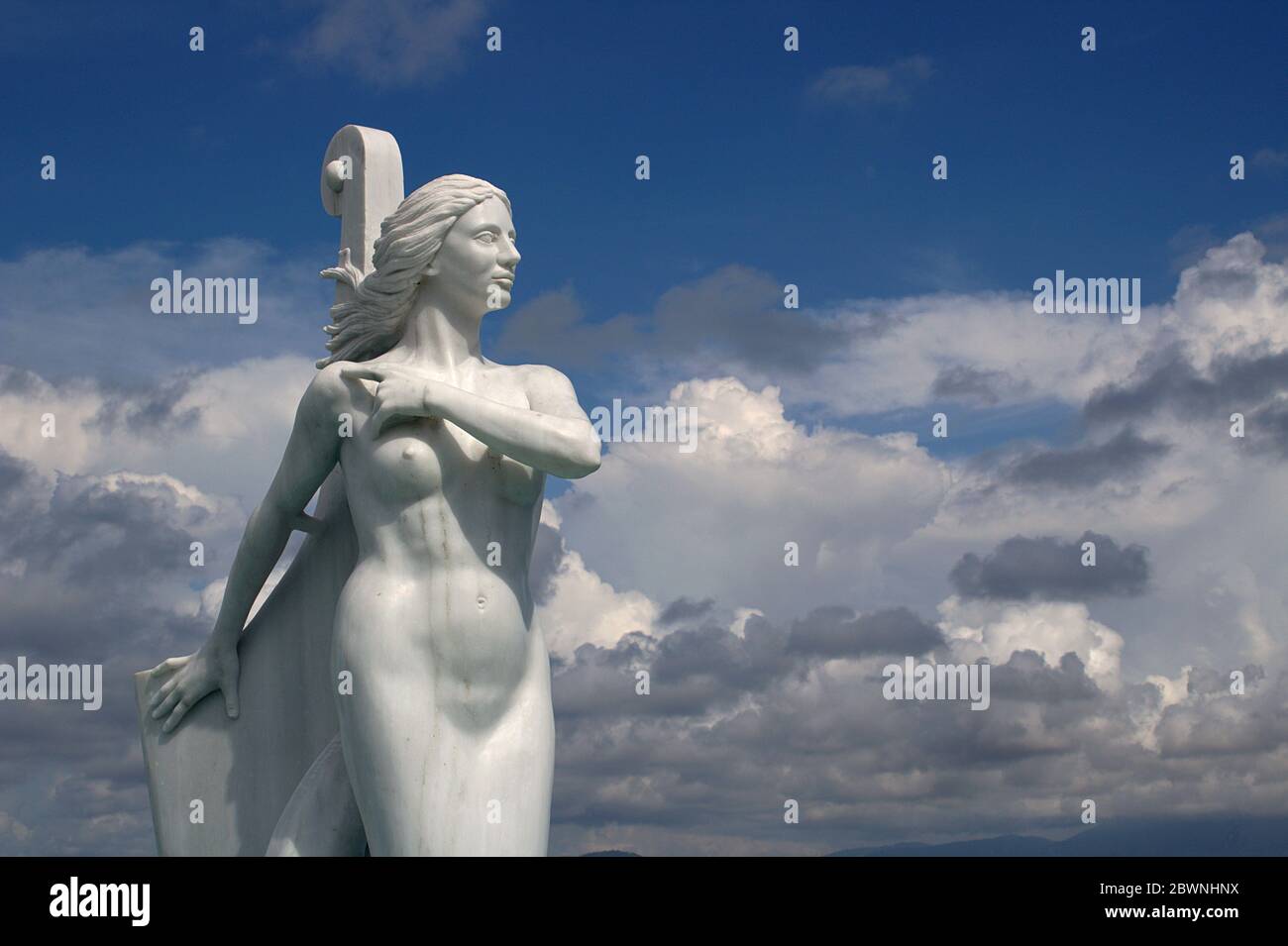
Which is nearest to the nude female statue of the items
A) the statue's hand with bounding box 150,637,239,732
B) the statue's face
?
the statue's face

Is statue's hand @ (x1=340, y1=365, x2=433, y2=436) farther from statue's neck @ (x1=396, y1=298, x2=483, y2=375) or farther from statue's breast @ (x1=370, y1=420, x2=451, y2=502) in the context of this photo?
statue's neck @ (x1=396, y1=298, x2=483, y2=375)

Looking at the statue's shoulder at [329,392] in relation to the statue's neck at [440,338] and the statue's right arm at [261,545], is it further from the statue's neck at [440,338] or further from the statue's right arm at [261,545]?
the statue's neck at [440,338]

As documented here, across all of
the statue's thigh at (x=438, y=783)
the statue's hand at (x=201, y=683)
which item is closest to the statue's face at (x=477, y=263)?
the statue's thigh at (x=438, y=783)

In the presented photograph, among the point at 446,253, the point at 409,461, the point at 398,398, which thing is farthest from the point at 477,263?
the point at 409,461

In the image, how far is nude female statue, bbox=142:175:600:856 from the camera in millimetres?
8688

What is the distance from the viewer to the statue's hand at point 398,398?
8.81m

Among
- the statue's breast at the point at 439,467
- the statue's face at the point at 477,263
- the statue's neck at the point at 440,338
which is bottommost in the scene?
the statue's breast at the point at 439,467

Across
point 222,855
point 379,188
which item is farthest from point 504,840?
point 379,188

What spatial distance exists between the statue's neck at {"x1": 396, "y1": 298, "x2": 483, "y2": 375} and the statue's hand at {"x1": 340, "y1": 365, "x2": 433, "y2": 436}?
32 cm
